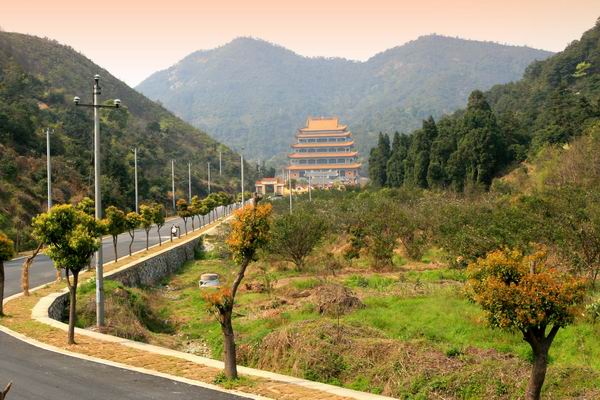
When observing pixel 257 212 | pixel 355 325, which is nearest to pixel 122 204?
pixel 355 325

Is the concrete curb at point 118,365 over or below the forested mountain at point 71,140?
below

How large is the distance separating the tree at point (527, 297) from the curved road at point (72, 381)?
5.20m

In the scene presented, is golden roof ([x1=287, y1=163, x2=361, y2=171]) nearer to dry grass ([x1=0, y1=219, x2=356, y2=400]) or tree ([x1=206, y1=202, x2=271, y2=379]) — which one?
dry grass ([x1=0, y1=219, x2=356, y2=400])

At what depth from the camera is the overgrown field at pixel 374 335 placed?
1333 cm

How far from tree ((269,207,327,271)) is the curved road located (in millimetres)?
20824

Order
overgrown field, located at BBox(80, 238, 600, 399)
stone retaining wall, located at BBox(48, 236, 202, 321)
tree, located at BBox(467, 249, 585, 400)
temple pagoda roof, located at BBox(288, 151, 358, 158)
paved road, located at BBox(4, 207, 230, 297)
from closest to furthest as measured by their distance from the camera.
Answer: tree, located at BBox(467, 249, 585, 400)
overgrown field, located at BBox(80, 238, 600, 399)
stone retaining wall, located at BBox(48, 236, 202, 321)
paved road, located at BBox(4, 207, 230, 297)
temple pagoda roof, located at BBox(288, 151, 358, 158)

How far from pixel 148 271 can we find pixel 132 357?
17981mm

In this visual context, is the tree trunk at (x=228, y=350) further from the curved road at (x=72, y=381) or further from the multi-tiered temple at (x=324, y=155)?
the multi-tiered temple at (x=324, y=155)

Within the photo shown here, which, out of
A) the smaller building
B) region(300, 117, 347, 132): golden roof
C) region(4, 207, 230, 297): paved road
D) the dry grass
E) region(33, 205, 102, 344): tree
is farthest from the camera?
region(300, 117, 347, 132): golden roof

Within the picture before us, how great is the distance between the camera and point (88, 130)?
3140 inches

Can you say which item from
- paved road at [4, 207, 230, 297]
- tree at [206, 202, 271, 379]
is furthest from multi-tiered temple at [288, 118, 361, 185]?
tree at [206, 202, 271, 379]

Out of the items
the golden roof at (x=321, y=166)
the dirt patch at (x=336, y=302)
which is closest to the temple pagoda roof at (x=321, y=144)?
the golden roof at (x=321, y=166)

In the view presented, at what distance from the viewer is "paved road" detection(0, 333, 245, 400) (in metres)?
11.4

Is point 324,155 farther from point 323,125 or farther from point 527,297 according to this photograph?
point 527,297
